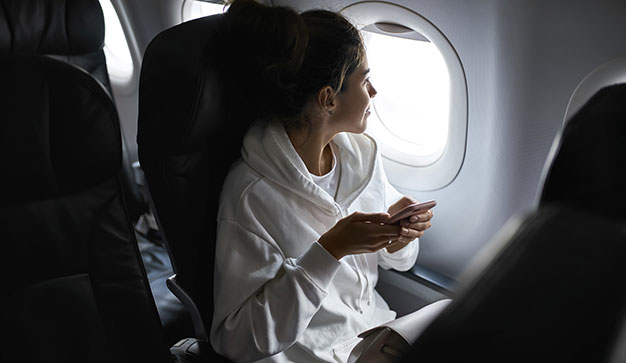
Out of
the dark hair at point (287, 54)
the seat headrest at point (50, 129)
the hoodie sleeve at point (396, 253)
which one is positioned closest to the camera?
the seat headrest at point (50, 129)

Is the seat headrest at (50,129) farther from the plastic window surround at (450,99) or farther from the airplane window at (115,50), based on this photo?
the airplane window at (115,50)

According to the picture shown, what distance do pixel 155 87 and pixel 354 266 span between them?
66 cm

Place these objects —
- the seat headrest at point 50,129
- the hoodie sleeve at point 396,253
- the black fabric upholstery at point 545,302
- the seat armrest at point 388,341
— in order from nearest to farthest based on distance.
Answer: the black fabric upholstery at point 545,302 → the seat headrest at point 50,129 → the seat armrest at point 388,341 → the hoodie sleeve at point 396,253

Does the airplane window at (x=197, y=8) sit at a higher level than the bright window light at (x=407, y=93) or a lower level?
higher

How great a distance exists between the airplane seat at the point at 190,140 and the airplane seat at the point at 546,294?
0.97 metres

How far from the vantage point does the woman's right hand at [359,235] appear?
3.91ft

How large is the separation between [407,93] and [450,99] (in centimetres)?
49

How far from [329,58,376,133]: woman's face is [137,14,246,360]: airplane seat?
0.22 meters

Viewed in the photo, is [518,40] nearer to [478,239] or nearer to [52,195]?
[478,239]

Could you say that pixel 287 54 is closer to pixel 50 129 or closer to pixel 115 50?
pixel 50 129

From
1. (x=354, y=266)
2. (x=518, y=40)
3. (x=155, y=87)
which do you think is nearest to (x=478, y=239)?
(x=354, y=266)

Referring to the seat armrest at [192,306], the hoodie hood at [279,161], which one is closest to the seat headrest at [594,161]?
the hoodie hood at [279,161]

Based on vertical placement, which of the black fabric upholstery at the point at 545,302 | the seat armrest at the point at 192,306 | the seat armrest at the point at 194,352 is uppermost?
the black fabric upholstery at the point at 545,302

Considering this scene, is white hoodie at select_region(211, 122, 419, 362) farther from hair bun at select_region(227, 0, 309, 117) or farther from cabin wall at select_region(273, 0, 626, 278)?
cabin wall at select_region(273, 0, 626, 278)
